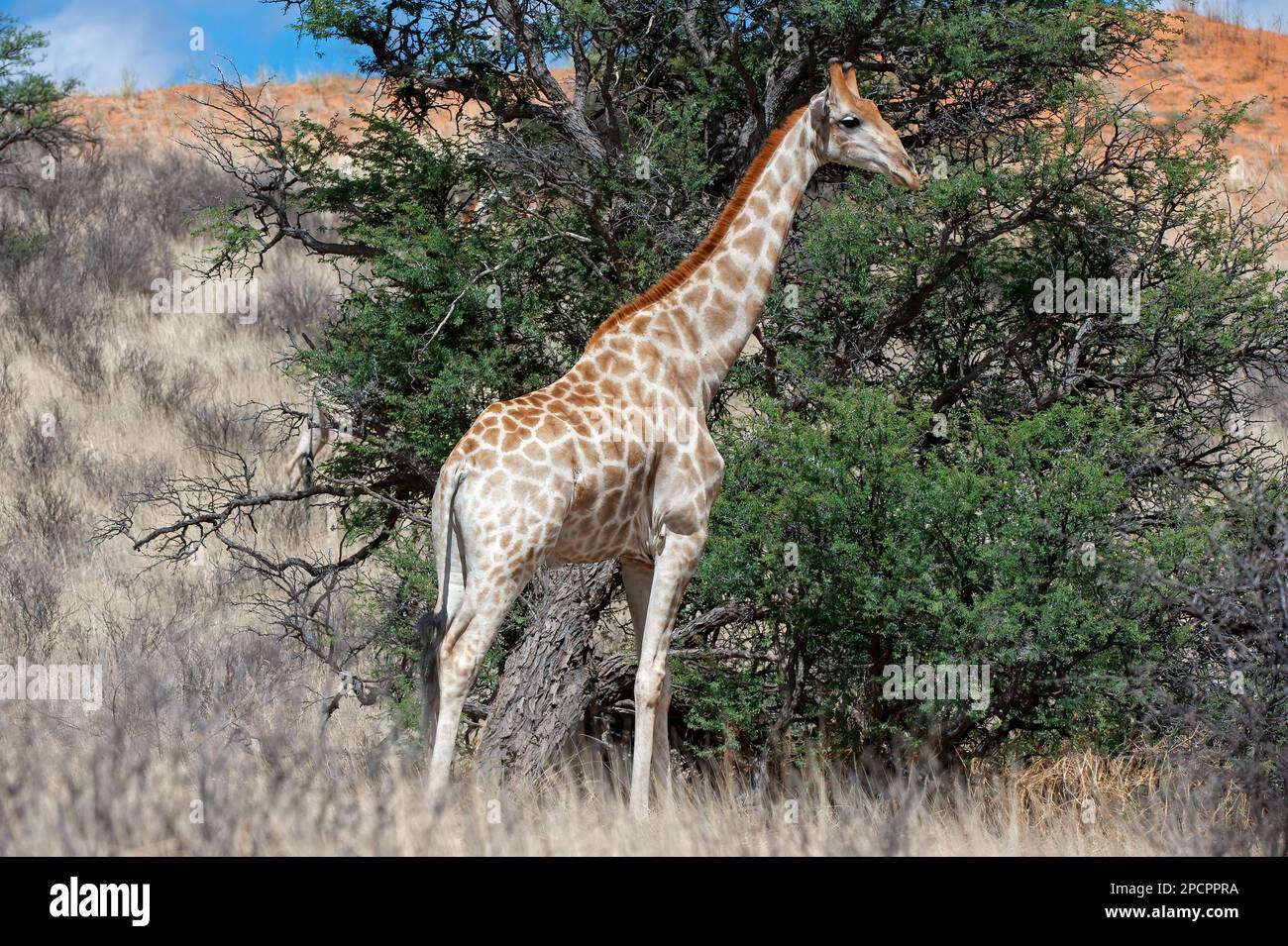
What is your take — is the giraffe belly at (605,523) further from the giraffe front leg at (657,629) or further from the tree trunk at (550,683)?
the tree trunk at (550,683)

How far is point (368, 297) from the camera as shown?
10609mm

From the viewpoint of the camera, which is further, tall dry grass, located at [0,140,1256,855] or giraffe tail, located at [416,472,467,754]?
giraffe tail, located at [416,472,467,754]

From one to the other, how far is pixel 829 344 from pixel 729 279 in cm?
399

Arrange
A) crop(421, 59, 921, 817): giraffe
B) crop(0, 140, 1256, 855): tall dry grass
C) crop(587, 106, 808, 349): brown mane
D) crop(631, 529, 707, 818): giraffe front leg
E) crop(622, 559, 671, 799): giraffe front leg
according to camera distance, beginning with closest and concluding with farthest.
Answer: crop(0, 140, 1256, 855): tall dry grass < crop(421, 59, 921, 817): giraffe < crop(631, 529, 707, 818): giraffe front leg < crop(622, 559, 671, 799): giraffe front leg < crop(587, 106, 808, 349): brown mane

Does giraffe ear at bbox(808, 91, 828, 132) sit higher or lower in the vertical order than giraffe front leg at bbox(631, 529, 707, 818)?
higher

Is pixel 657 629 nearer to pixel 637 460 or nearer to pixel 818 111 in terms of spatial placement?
pixel 637 460

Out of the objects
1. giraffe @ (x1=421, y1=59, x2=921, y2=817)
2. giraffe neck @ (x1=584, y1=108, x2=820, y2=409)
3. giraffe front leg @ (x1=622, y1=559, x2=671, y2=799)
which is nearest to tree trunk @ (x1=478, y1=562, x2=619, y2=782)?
giraffe front leg @ (x1=622, y1=559, x2=671, y2=799)

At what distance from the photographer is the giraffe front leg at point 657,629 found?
6270 mm

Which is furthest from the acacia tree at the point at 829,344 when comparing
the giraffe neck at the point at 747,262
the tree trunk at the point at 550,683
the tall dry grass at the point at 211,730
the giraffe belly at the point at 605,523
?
the giraffe belly at the point at 605,523

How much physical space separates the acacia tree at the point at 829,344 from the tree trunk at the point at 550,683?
0.02 metres

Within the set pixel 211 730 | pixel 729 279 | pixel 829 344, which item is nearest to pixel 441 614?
pixel 211 730

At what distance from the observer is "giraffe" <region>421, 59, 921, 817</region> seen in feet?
18.8

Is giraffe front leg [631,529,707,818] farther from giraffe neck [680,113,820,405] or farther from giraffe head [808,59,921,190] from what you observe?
giraffe head [808,59,921,190]

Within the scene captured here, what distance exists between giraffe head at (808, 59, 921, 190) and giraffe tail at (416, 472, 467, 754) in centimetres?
255
